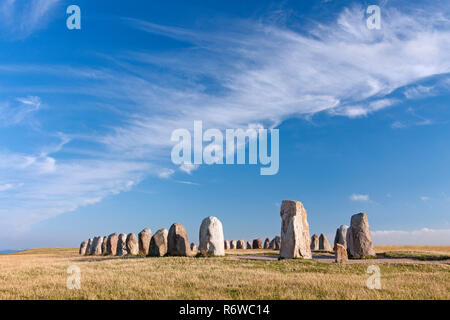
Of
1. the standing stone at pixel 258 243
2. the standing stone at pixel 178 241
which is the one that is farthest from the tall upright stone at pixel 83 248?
the standing stone at pixel 178 241

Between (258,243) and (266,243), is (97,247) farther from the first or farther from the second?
(266,243)

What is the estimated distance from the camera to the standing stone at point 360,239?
82.8 ft

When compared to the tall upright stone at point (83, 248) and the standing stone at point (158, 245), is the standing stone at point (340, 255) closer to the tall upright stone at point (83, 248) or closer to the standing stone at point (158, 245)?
the standing stone at point (158, 245)

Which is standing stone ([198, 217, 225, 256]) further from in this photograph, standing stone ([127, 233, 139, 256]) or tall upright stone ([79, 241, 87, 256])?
tall upright stone ([79, 241, 87, 256])

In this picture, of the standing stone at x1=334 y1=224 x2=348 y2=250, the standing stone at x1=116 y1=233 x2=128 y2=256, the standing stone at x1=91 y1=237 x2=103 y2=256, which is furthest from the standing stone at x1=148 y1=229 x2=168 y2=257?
the standing stone at x1=334 y1=224 x2=348 y2=250

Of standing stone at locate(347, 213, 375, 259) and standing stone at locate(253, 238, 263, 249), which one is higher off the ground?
standing stone at locate(347, 213, 375, 259)

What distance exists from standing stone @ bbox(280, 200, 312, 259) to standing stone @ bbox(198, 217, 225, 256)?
5335mm

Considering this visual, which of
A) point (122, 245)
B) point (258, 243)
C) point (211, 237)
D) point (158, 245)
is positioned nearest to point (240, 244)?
point (258, 243)

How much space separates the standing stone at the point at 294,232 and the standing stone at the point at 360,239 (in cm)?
381

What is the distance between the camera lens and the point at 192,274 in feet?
50.2

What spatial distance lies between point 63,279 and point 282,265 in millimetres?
10541

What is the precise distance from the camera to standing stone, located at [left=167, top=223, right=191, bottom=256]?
26.4m
